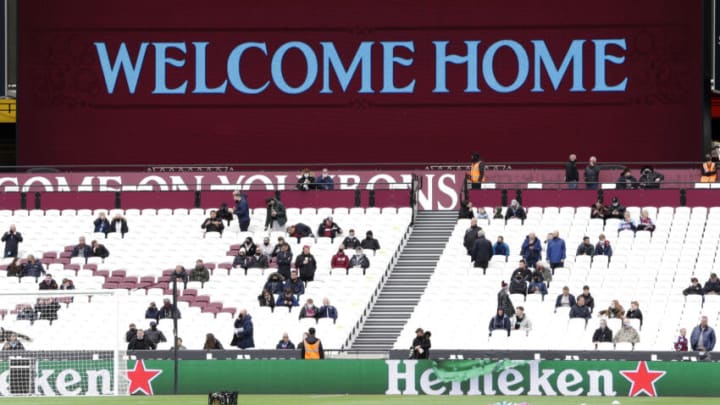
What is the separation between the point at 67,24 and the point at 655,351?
905 inches

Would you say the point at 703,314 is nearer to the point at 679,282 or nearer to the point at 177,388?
the point at 679,282

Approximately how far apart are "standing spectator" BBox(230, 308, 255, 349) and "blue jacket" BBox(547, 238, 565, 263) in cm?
740

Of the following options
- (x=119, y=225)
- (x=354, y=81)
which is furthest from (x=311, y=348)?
(x=354, y=81)

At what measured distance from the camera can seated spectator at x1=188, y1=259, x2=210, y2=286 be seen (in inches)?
1731

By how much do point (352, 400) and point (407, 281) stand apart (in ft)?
29.9

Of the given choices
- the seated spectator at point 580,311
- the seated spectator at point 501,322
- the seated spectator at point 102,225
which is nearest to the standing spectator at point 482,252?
the seated spectator at point 501,322

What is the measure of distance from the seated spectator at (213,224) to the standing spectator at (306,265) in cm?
401

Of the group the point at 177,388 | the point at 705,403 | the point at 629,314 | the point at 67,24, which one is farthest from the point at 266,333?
the point at 67,24

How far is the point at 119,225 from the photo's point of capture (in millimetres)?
47562

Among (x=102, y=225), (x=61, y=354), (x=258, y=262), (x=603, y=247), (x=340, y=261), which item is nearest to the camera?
(x=61, y=354)

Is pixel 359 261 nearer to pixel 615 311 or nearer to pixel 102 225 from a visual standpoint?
pixel 615 311

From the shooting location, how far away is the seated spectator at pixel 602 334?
3862cm

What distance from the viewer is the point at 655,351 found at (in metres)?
36.5

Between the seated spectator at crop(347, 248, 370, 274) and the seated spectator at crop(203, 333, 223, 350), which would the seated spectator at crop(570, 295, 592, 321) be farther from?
the seated spectator at crop(203, 333, 223, 350)
